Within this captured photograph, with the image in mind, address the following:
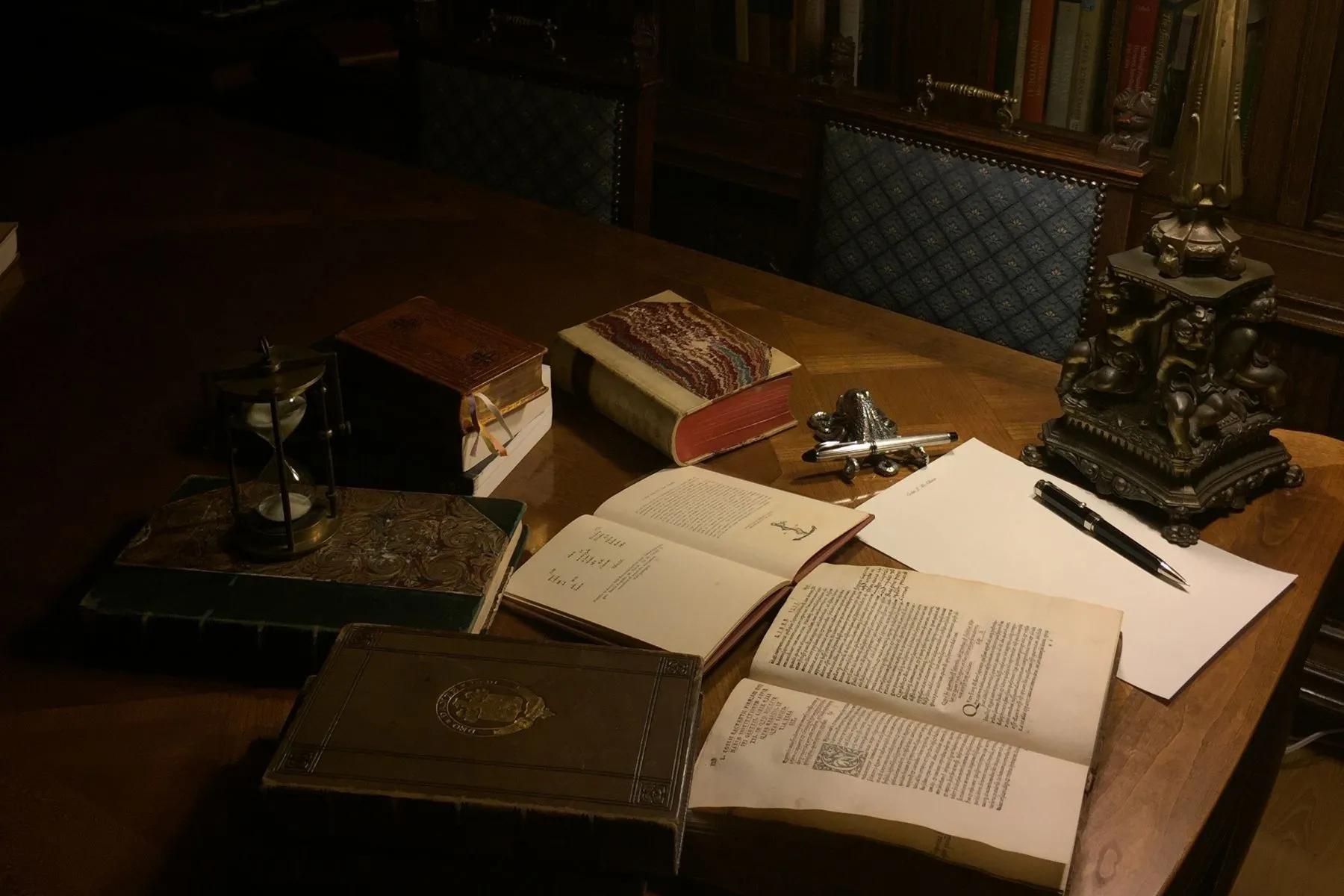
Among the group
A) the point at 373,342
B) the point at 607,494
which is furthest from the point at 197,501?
the point at 607,494

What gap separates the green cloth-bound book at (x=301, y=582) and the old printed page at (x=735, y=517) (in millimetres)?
142

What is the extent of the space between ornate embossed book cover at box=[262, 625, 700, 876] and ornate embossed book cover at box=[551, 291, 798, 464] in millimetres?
439

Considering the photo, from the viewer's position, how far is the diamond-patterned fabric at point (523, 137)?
7.02 ft

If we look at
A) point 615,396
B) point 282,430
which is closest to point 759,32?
Answer: point 615,396

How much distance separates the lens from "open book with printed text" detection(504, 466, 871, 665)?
113cm

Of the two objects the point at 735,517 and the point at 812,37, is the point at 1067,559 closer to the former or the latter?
the point at 735,517

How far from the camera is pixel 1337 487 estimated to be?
4.58ft

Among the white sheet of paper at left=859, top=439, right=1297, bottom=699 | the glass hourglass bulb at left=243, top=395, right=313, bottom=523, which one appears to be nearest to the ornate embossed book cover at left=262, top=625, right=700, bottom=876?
the glass hourglass bulb at left=243, top=395, right=313, bottom=523

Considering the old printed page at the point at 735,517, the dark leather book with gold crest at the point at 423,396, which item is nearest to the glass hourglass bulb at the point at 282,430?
the dark leather book with gold crest at the point at 423,396

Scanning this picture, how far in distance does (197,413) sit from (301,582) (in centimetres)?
45

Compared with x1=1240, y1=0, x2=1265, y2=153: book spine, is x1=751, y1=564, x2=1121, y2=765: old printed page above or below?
below

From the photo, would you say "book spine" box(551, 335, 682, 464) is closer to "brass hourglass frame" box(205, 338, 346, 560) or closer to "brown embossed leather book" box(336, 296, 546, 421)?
"brown embossed leather book" box(336, 296, 546, 421)

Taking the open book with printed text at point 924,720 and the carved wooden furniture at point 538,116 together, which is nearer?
the open book with printed text at point 924,720

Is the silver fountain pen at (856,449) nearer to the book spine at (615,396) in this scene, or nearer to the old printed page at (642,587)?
the book spine at (615,396)
